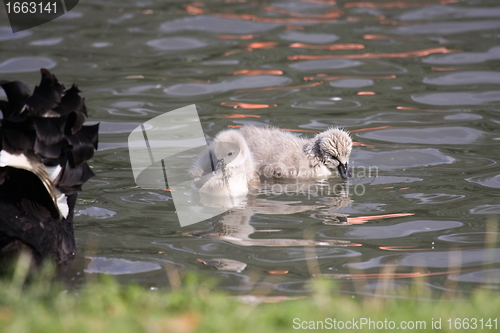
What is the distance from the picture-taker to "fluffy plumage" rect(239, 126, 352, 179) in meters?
7.14

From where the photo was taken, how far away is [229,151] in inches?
263

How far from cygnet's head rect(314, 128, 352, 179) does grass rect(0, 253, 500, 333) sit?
3.08 metres

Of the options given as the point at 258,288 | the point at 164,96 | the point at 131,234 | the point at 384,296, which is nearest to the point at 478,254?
the point at 384,296

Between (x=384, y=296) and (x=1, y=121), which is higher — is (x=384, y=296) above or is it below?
below

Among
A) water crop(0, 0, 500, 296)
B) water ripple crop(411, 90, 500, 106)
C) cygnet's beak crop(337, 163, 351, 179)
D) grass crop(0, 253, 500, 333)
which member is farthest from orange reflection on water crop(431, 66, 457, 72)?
grass crop(0, 253, 500, 333)

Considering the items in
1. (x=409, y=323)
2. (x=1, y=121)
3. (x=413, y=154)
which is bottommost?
(x=413, y=154)

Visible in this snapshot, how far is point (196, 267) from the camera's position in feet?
16.1

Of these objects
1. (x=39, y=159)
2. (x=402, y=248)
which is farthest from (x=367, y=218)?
(x=39, y=159)

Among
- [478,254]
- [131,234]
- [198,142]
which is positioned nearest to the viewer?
[478,254]

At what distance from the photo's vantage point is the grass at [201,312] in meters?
3.37

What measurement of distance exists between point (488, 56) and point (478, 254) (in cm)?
643

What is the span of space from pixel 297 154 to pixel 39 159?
354 cm

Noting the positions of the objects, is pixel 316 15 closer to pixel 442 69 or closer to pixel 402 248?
pixel 442 69

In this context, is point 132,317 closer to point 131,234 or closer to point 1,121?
point 1,121
